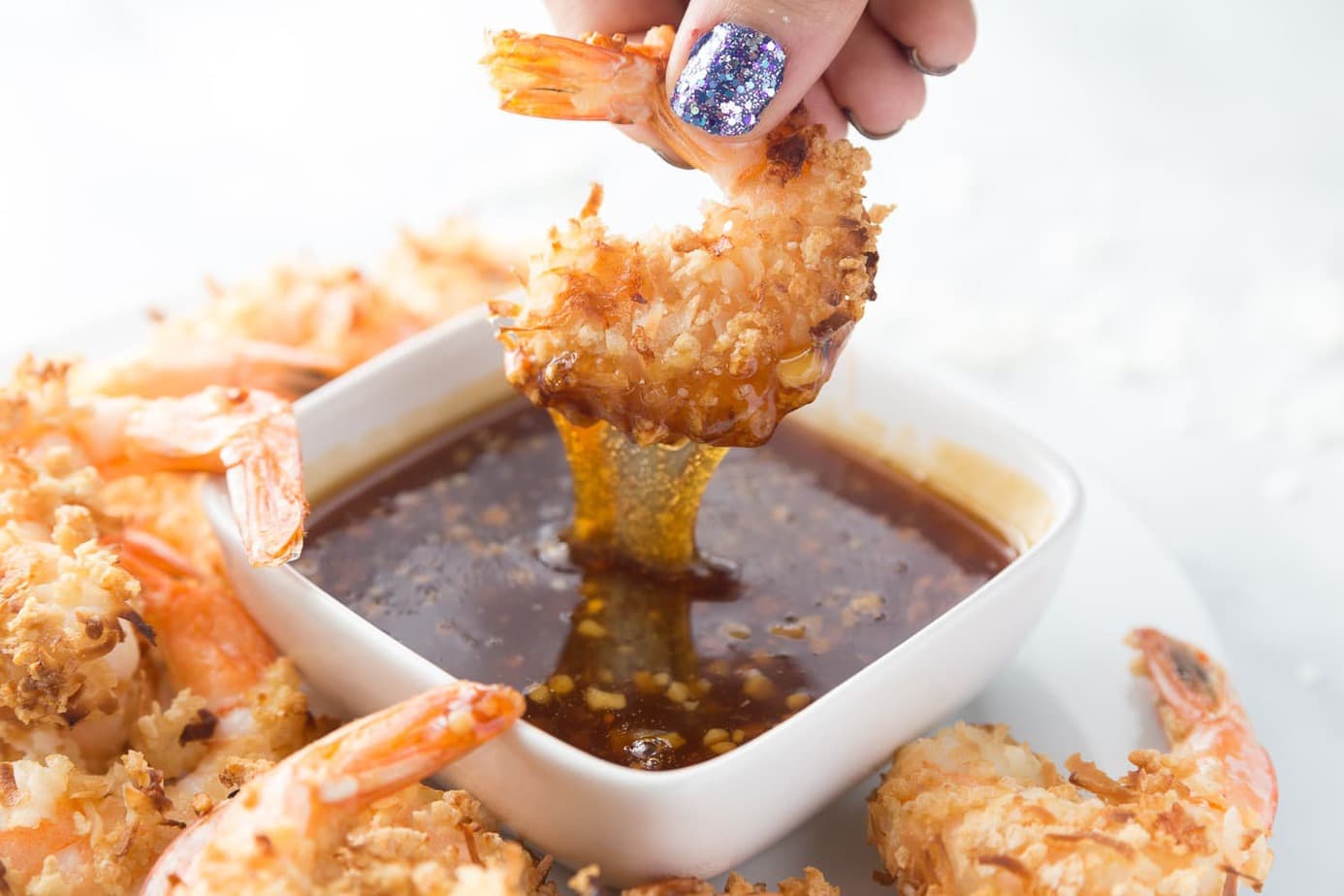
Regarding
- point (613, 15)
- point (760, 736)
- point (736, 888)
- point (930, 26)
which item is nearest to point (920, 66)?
point (930, 26)

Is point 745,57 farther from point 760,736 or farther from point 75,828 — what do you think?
point 75,828

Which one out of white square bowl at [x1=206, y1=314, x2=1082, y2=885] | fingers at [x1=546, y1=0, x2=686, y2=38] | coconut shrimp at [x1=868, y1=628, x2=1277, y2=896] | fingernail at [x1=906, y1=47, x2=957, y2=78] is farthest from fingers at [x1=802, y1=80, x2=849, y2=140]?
coconut shrimp at [x1=868, y1=628, x2=1277, y2=896]

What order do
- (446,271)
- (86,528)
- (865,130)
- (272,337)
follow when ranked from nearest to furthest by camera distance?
(86,528)
(865,130)
(272,337)
(446,271)

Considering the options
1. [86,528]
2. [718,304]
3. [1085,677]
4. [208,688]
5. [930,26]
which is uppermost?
[930,26]

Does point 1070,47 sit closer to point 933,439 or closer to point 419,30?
point 419,30

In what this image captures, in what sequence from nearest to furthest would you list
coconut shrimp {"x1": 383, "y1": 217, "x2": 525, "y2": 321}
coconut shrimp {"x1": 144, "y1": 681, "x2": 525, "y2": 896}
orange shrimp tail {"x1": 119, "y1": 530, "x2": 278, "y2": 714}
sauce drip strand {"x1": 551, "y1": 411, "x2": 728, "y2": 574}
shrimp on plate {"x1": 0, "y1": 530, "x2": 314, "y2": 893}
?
1. coconut shrimp {"x1": 144, "y1": 681, "x2": 525, "y2": 896}
2. shrimp on plate {"x1": 0, "y1": 530, "x2": 314, "y2": 893}
3. orange shrimp tail {"x1": 119, "y1": 530, "x2": 278, "y2": 714}
4. sauce drip strand {"x1": 551, "y1": 411, "x2": 728, "y2": 574}
5. coconut shrimp {"x1": 383, "y1": 217, "x2": 525, "y2": 321}

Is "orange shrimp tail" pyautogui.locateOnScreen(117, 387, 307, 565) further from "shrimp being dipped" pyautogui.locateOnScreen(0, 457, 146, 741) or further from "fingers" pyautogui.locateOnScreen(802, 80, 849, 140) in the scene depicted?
"fingers" pyautogui.locateOnScreen(802, 80, 849, 140)

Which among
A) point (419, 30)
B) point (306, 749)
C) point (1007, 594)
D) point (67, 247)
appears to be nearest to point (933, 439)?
point (1007, 594)
